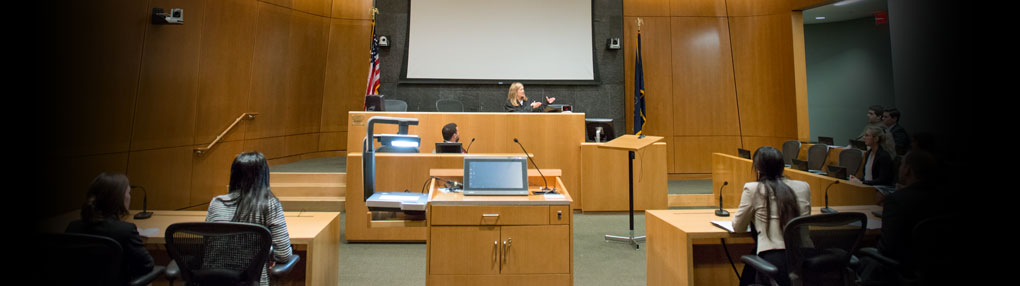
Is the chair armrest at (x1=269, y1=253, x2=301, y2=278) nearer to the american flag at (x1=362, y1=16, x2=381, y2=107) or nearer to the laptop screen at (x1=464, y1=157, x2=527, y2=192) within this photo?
the laptop screen at (x1=464, y1=157, x2=527, y2=192)

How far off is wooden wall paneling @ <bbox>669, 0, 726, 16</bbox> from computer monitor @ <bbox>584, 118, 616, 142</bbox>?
339 centimetres

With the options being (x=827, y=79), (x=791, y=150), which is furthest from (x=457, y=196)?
(x=827, y=79)

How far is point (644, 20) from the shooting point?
7.08 m

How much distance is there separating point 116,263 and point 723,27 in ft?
25.9

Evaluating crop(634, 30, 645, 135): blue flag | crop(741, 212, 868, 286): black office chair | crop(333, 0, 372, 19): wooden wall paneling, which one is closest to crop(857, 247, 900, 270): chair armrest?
crop(741, 212, 868, 286): black office chair

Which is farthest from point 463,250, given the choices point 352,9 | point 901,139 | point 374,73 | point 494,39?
point 352,9

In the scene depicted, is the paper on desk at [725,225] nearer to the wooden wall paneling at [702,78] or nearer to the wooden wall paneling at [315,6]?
the wooden wall paneling at [702,78]

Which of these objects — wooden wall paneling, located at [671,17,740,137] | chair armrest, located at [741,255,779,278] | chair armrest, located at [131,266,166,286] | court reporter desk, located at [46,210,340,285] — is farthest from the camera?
wooden wall paneling, located at [671,17,740,137]

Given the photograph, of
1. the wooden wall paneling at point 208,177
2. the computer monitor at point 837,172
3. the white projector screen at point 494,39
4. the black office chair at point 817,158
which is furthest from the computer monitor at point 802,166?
the white projector screen at point 494,39

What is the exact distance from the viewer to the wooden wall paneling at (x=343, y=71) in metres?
7.20

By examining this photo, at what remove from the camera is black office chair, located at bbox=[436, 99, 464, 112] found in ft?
21.7

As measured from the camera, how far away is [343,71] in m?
7.24

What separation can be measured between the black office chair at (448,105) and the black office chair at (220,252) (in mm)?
5137

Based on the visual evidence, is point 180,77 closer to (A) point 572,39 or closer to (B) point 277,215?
(B) point 277,215
